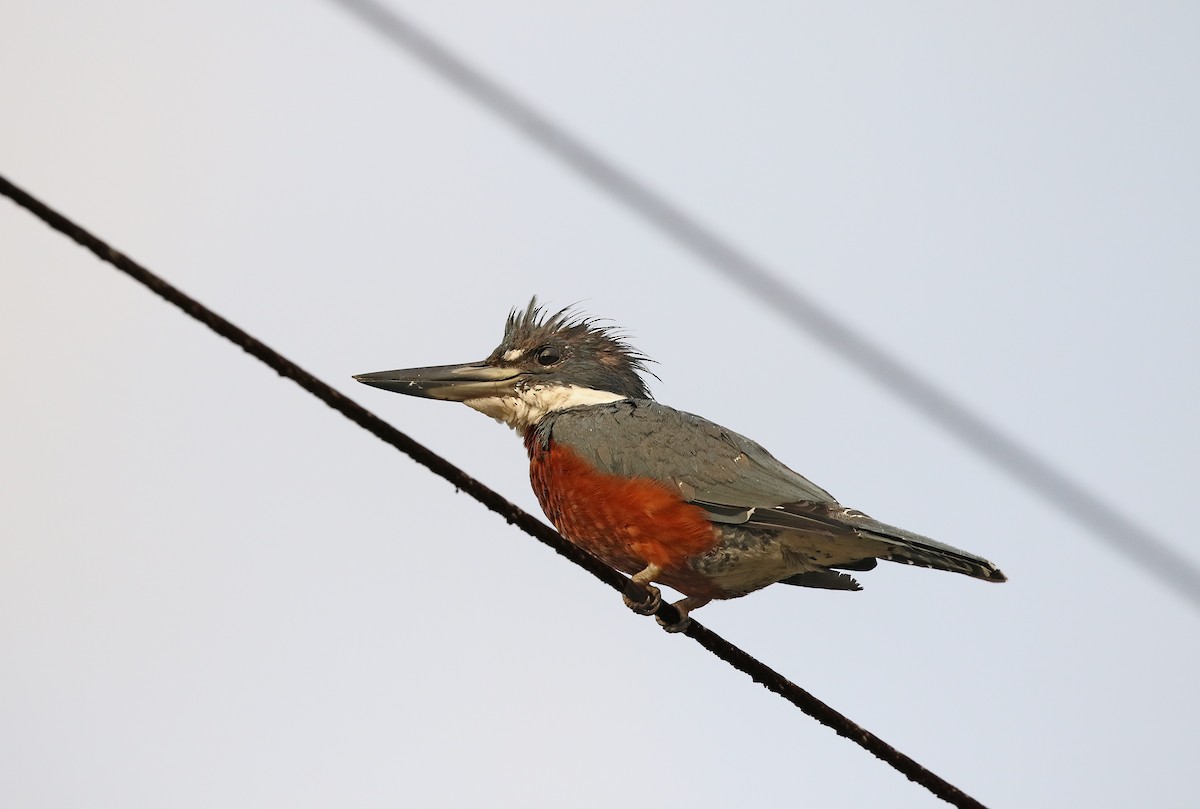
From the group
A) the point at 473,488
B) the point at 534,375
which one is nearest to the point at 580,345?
the point at 534,375

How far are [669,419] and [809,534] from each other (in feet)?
2.53

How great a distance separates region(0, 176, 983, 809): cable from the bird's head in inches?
60.0

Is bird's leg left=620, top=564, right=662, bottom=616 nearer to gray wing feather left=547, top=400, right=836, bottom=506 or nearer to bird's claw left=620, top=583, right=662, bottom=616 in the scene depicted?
bird's claw left=620, top=583, right=662, bottom=616

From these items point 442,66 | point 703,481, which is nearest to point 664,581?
point 703,481

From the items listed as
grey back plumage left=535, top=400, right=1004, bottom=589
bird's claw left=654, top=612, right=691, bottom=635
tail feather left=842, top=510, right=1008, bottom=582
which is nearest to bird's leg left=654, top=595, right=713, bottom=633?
bird's claw left=654, top=612, right=691, bottom=635

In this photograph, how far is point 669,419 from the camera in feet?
16.0

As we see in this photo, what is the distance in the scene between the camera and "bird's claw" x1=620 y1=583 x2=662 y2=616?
420 cm

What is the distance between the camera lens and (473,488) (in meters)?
3.27

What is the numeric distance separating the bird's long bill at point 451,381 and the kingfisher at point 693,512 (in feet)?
1.23

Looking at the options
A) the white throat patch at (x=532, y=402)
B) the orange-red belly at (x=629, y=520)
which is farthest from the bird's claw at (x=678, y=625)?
the white throat patch at (x=532, y=402)

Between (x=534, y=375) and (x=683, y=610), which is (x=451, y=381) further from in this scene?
(x=683, y=610)

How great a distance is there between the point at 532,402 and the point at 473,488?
223cm

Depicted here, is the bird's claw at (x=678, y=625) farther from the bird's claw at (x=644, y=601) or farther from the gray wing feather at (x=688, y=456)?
the gray wing feather at (x=688, y=456)

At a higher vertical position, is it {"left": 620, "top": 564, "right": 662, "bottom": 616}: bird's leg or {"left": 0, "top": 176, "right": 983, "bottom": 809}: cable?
{"left": 620, "top": 564, "right": 662, "bottom": 616}: bird's leg
